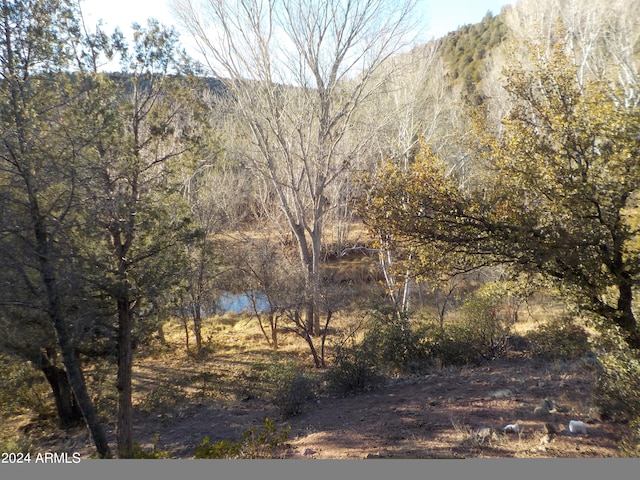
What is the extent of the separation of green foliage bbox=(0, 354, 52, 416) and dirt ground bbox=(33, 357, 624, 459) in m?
1.27

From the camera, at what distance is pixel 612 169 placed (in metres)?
4.77

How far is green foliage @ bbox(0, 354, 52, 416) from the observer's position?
27.7 feet

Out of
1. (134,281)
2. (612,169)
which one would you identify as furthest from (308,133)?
(612,169)

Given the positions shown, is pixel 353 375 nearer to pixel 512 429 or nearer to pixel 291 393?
pixel 291 393

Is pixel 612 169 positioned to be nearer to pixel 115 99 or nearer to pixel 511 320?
pixel 115 99

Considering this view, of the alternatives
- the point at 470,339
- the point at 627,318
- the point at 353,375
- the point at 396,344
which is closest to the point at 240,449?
the point at 353,375

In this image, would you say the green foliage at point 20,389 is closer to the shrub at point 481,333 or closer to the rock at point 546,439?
the rock at point 546,439

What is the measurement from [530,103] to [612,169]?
5.37 ft

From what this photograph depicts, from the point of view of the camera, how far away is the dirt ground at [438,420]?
4895mm

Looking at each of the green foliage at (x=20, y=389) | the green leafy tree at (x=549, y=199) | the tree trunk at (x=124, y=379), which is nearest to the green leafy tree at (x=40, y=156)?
the tree trunk at (x=124, y=379)

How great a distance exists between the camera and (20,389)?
948 centimetres

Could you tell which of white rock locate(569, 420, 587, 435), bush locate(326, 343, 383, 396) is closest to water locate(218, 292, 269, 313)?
bush locate(326, 343, 383, 396)

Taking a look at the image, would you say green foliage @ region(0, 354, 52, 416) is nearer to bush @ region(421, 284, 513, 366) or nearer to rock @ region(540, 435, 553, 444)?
rock @ region(540, 435, 553, 444)

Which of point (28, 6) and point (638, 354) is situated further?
point (28, 6)
